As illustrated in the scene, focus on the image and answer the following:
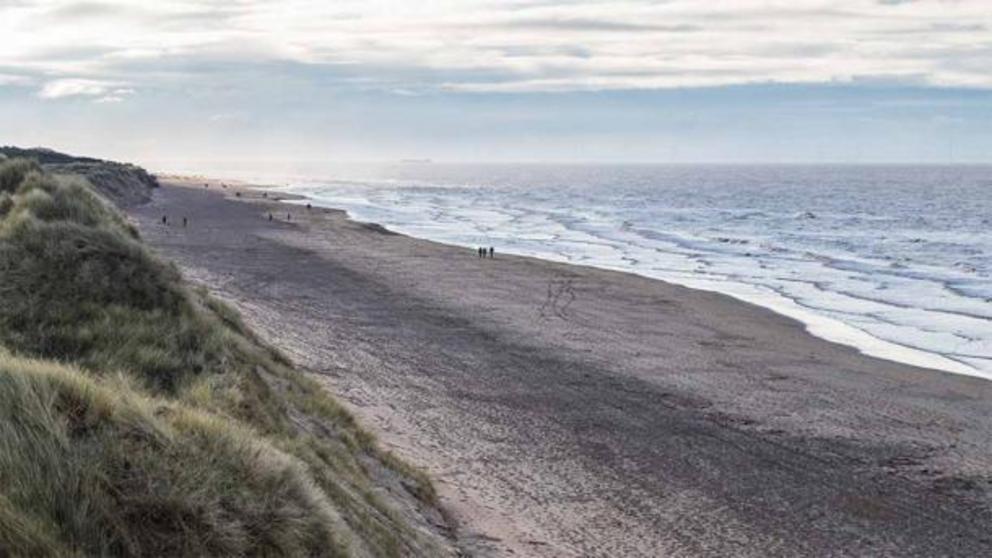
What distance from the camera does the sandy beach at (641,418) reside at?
1234 centimetres

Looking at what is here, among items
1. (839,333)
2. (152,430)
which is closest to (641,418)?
(152,430)

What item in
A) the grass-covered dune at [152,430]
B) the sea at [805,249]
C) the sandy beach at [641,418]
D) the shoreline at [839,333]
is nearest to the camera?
the grass-covered dune at [152,430]

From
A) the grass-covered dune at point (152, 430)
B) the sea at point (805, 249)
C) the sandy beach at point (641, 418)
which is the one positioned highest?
the grass-covered dune at point (152, 430)

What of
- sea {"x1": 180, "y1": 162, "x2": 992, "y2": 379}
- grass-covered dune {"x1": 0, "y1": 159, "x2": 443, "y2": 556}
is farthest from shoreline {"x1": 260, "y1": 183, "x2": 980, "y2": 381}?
grass-covered dune {"x1": 0, "y1": 159, "x2": 443, "y2": 556}

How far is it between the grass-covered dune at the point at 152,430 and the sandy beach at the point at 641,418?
215cm

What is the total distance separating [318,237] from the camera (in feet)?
173

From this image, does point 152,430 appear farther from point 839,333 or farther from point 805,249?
point 805,249

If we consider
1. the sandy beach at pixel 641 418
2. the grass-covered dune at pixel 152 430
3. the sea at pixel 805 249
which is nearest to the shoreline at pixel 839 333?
the sea at pixel 805 249

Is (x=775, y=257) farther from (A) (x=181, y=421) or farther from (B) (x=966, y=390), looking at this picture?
(A) (x=181, y=421)

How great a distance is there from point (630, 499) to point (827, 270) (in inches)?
1411

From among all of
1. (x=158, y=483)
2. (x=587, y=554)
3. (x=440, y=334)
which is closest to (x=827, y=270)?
(x=440, y=334)

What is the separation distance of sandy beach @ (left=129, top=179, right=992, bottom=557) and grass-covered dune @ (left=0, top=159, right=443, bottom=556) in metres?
2.15

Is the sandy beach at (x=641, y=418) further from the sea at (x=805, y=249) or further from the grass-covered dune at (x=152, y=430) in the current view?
the sea at (x=805, y=249)

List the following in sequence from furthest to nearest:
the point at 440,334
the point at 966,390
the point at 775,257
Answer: the point at 775,257 → the point at 440,334 → the point at 966,390
